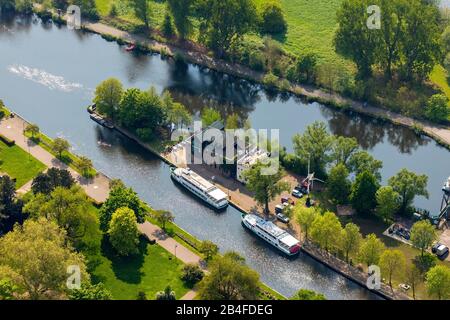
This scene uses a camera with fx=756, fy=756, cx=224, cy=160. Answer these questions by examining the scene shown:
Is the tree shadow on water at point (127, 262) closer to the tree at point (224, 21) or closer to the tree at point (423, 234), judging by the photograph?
the tree at point (423, 234)

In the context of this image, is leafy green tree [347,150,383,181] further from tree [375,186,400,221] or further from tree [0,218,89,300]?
tree [0,218,89,300]

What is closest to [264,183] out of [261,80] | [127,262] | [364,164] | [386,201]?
[364,164]

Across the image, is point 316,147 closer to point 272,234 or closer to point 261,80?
point 272,234

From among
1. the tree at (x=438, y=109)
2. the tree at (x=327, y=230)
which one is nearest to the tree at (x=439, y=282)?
the tree at (x=327, y=230)

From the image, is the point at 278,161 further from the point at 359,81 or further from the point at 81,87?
the point at 81,87
